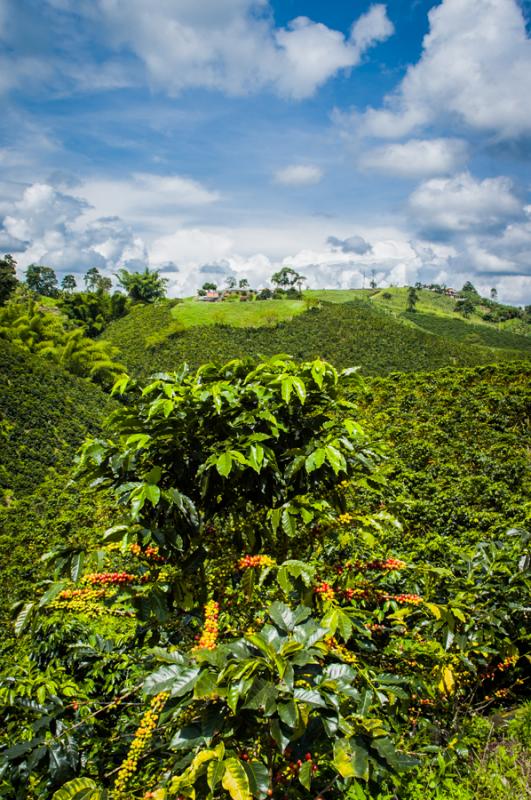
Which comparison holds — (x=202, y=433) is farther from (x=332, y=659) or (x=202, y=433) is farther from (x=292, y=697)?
(x=292, y=697)

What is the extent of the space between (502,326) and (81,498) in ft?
235

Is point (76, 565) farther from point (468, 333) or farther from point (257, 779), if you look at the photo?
point (468, 333)

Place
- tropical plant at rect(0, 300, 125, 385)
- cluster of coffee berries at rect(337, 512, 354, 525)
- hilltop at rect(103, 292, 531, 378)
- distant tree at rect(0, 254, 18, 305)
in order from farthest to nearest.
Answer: distant tree at rect(0, 254, 18, 305) < hilltop at rect(103, 292, 531, 378) < tropical plant at rect(0, 300, 125, 385) < cluster of coffee berries at rect(337, 512, 354, 525)

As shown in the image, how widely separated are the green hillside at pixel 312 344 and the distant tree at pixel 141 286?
11.1m

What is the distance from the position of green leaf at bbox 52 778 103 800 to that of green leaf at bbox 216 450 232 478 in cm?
82

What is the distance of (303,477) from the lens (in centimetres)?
185

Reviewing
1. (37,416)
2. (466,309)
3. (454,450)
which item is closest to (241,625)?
(454,450)

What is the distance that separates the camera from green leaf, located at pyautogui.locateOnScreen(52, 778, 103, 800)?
1042 millimetres

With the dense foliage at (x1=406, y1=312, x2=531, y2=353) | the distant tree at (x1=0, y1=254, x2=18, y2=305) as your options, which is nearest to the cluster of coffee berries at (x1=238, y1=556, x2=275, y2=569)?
the distant tree at (x1=0, y1=254, x2=18, y2=305)

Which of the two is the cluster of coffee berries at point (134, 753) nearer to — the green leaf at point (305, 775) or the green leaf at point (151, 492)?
the green leaf at point (305, 775)

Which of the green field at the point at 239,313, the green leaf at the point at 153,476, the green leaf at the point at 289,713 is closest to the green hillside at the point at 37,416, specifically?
the green leaf at the point at 153,476

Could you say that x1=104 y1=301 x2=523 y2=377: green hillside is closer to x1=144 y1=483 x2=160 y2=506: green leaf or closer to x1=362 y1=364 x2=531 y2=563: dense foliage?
x1=362 y1=364 x2=531 y2=563: dense foliage

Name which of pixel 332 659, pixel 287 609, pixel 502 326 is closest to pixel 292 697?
pixel 287 609

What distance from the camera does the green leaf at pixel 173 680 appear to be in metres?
1.01
